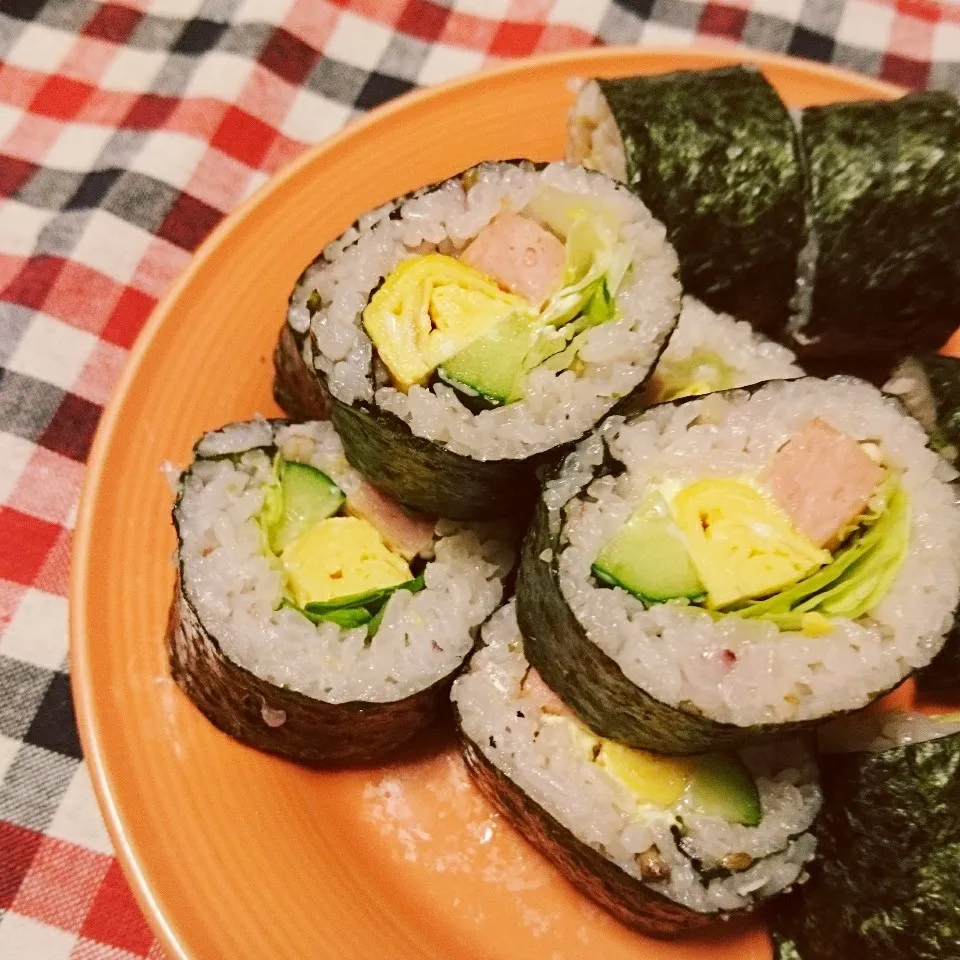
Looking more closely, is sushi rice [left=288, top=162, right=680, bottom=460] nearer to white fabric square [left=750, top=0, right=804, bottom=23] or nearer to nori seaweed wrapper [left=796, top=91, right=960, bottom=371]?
nori seaweed wrapper [left=796, top=91, right=960, bottom=371]

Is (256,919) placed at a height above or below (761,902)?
below

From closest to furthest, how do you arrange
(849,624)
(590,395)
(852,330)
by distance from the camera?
(849,624)
(590,395)
(852,330)

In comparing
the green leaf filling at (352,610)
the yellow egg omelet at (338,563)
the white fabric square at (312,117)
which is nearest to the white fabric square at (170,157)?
the white fabric square at (312,117)

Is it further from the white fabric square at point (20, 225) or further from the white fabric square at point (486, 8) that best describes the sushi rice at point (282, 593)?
the white fabric square at point (486, 8)

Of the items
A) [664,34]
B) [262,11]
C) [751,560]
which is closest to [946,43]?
[664,34]

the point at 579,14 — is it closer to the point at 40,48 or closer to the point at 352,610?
the point at 40,48

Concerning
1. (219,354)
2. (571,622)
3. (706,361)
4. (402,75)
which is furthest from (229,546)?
(402,75)

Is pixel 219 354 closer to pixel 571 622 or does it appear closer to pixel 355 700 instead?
pixel 355 700

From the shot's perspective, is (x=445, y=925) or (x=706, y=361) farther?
(x=706, y=361)
